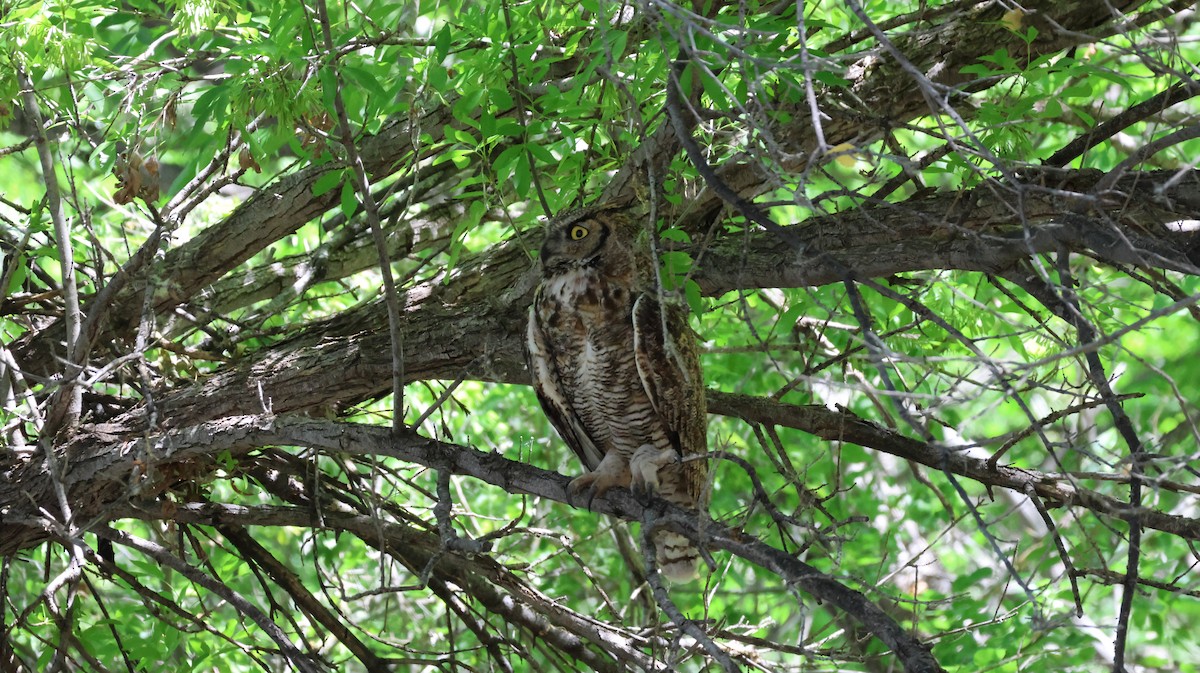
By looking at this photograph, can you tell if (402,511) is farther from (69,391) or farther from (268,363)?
(69,391)

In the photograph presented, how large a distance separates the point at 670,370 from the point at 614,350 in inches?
7.3

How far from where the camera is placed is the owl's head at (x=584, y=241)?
298 cm

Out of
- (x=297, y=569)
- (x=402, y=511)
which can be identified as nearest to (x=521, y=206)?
(x=402, y=511)

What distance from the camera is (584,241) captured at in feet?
9.82

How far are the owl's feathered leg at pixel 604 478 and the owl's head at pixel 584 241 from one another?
62cm

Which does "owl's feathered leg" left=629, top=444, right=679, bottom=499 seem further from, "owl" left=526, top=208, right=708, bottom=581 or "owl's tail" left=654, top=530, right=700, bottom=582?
"owl's tail" left=654, top=530, right=700, bottom=582

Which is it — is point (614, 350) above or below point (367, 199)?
above

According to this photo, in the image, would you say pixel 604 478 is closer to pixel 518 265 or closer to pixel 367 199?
pixel 518 265

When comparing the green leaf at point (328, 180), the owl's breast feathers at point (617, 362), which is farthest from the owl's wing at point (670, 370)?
the green leaf at point (328, 180)

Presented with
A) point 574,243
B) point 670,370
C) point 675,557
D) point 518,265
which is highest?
point 518,265

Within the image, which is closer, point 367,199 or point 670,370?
point 367,199

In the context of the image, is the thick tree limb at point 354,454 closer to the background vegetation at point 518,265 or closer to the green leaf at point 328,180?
the background vegetation at point 518,265

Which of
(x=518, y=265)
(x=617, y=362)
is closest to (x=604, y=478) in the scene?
(x=617, y=362)

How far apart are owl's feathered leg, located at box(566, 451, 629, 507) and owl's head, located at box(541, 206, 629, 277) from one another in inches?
24.4
